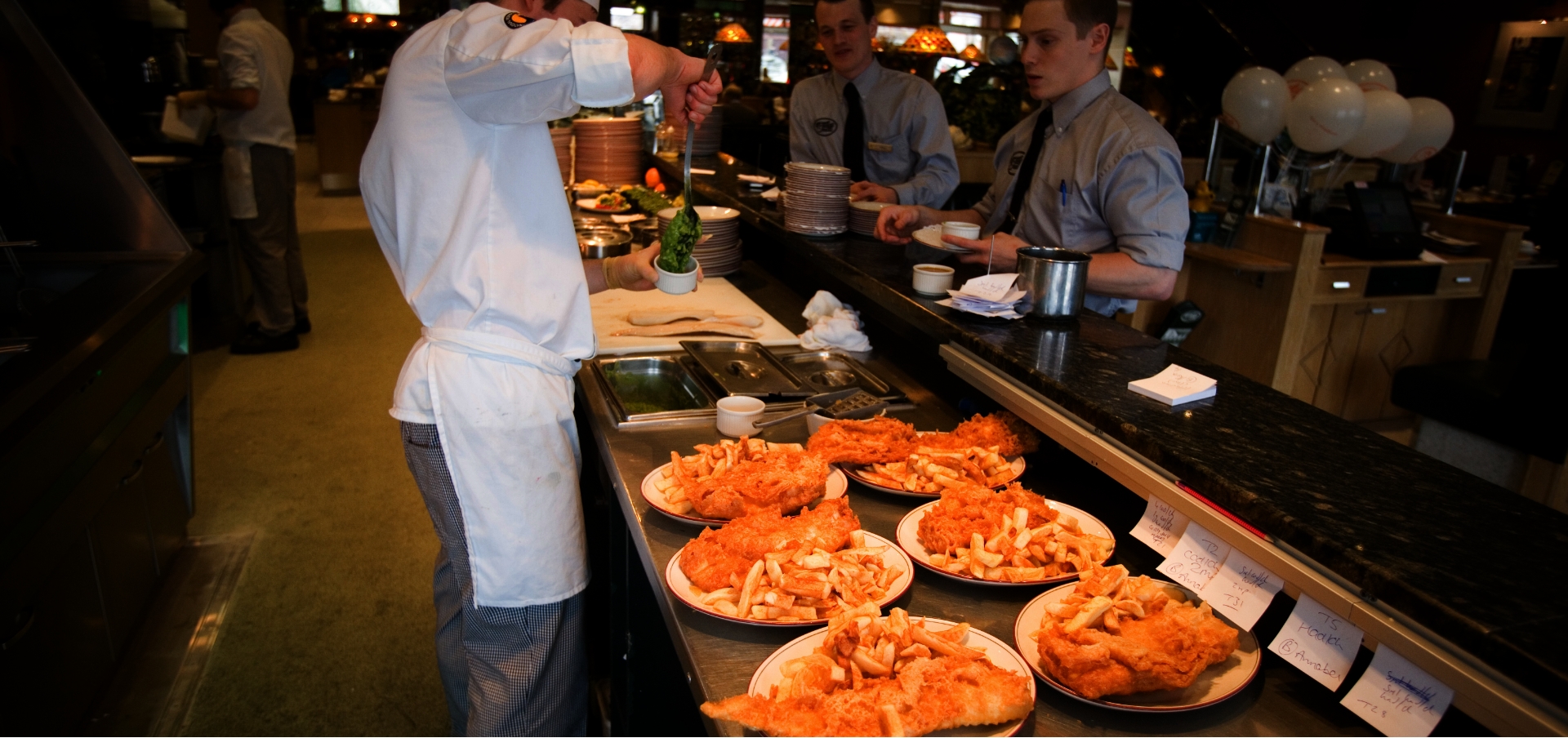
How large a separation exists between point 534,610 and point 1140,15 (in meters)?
11.7

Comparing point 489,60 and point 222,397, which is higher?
point 489,60

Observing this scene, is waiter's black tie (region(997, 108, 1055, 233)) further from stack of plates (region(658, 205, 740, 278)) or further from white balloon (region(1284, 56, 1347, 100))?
white balloon (region(1284, 56, 1347, 100))

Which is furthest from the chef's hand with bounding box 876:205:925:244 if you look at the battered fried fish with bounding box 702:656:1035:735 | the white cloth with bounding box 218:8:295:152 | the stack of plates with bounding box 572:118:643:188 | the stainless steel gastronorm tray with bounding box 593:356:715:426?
the white cloth with bounding box 218:8:295:152

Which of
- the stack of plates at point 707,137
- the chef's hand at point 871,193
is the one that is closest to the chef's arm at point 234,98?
the stack of plates at point 707,137

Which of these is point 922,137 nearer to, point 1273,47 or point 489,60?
point 489,60

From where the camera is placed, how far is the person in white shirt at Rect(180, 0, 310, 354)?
5.38 m

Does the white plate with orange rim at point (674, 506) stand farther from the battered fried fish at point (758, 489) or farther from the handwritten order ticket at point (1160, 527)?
the handwritten order ticket at point (1160, 527)

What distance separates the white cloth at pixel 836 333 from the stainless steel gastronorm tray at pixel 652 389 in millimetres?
401

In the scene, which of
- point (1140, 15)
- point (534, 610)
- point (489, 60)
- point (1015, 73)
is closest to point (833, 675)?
point (534, 610)

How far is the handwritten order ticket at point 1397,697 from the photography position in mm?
1034

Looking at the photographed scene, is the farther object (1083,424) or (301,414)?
(301,414)

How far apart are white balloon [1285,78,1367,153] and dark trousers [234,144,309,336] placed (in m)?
5.93

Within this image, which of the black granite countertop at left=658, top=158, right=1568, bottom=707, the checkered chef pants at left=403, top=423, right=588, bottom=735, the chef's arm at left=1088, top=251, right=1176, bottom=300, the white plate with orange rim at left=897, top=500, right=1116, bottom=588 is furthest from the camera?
the chef's arm at left=1088, top=251, right=1176, bottom=300

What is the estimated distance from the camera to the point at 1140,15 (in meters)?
11.4
